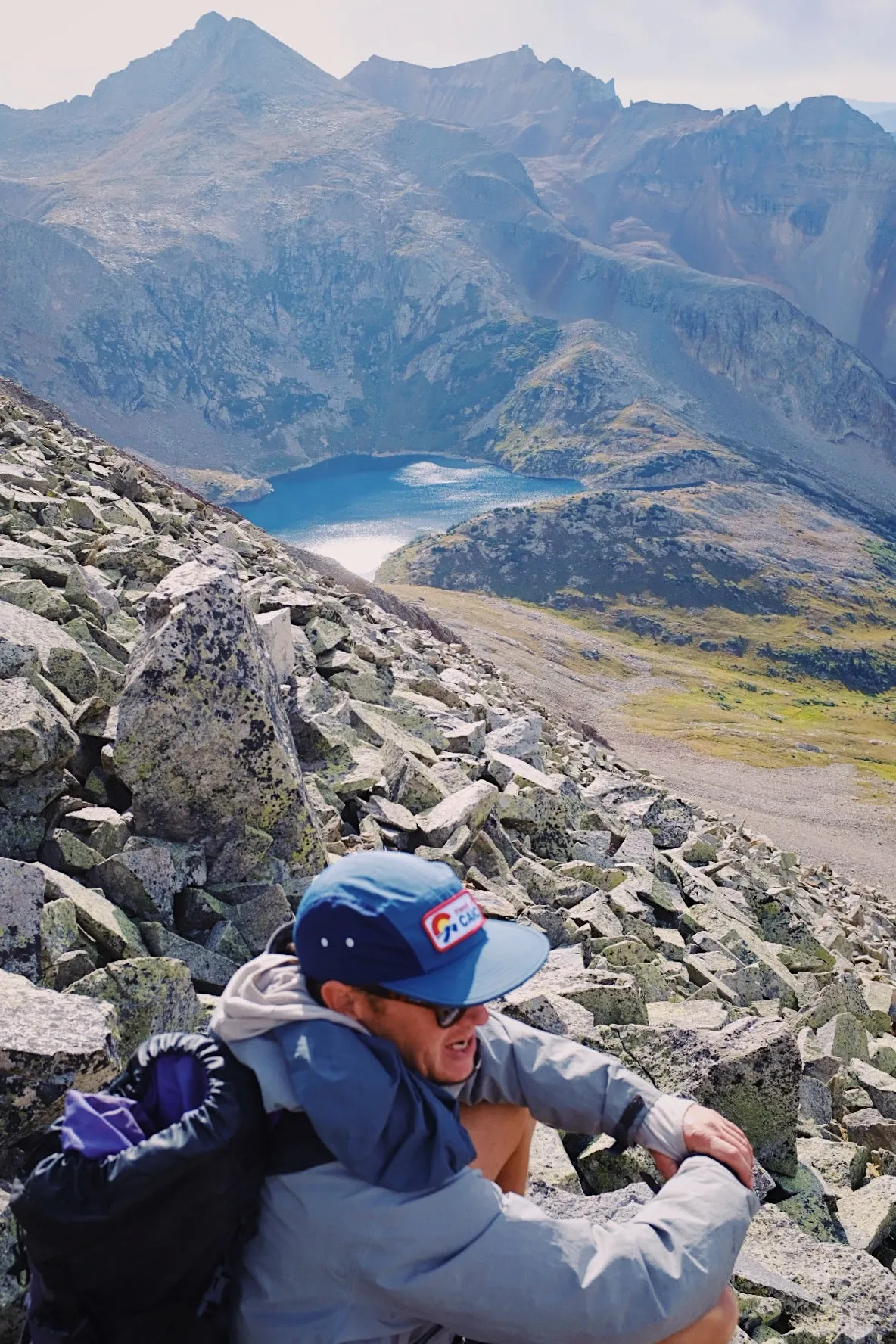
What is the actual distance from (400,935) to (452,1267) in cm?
125

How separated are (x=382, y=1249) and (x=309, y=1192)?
1.15ft

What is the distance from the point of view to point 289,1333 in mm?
3914

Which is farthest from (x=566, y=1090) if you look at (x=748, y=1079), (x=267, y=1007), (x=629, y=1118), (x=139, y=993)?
(x=748, y=1079)

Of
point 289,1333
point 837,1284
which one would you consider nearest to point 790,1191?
point 837,1284

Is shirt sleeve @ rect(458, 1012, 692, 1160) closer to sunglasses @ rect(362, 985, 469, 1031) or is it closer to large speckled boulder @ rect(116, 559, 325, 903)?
sunglasses @ rect(362, 985, 469, 1031)

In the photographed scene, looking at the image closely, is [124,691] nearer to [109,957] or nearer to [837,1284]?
[109,957]

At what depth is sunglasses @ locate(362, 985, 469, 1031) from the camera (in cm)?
411

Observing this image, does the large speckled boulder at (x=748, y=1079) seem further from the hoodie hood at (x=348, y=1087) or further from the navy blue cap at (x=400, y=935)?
the hoodie hood at (x=348, y=1087)

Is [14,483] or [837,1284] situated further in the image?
[14,483]

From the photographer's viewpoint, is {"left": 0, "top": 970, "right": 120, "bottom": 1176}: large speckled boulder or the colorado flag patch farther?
{"left": 0, "top": 970, "right": 120, "bottom": 1176}: large speckled boulder

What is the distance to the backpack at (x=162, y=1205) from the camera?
357 centimetres

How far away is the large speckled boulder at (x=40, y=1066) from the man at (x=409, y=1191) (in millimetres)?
1676

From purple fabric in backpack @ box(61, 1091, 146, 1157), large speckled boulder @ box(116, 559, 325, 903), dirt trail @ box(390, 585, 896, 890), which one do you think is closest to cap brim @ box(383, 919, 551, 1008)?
purple fabric in backpack @ box(61, 1091, 146, 1157)

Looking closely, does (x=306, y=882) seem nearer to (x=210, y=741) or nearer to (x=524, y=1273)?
(x=210, y=741)
